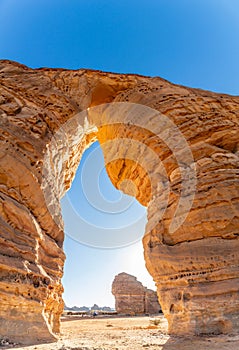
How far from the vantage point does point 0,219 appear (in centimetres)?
573

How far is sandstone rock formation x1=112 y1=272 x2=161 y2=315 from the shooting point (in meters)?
26.4

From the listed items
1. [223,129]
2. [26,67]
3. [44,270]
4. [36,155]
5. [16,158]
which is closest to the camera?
[44,270]

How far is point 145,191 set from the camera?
1017cm

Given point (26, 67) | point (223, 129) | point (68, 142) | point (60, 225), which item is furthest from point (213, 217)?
point (26, 67)

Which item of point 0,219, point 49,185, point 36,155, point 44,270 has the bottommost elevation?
point 44,270

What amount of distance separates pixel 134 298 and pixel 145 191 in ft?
70.3

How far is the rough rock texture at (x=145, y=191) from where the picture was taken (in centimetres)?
570

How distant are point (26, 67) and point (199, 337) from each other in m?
11.7

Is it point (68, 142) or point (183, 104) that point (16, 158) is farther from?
point (183, 104)

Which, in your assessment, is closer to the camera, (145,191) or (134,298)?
(145,191)

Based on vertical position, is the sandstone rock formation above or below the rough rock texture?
below

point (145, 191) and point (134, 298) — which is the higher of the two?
point (145, 191)

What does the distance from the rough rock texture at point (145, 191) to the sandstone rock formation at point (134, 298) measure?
2041cm

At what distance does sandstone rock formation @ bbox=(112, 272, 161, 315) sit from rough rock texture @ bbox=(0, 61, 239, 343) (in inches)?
804
